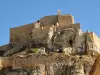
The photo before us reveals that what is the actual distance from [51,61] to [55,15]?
8637mm

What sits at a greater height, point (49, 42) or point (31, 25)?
point (31, 25)

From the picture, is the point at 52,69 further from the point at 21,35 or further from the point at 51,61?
the point at 21,35

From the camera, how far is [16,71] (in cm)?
5000

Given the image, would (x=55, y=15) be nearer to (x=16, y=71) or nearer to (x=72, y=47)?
(x=72, y=47)

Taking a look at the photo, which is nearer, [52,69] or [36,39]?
[52,69]

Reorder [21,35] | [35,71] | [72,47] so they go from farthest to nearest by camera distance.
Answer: [21,35]
[72,47]
[35,71]

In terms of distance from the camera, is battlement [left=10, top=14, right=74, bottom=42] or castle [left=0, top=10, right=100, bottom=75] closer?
castle [left=0, top=10, right=100, bottom=75]

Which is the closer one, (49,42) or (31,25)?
(49,42)

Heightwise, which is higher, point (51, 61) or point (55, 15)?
point (55, 15)

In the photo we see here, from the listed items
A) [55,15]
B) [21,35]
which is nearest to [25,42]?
[21,35]

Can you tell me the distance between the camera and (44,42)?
2142 inches

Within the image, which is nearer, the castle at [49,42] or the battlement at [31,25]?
the castle at [49,42]

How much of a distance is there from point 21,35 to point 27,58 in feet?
22.1

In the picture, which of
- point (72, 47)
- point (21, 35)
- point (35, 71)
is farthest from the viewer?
point (21, 35)
